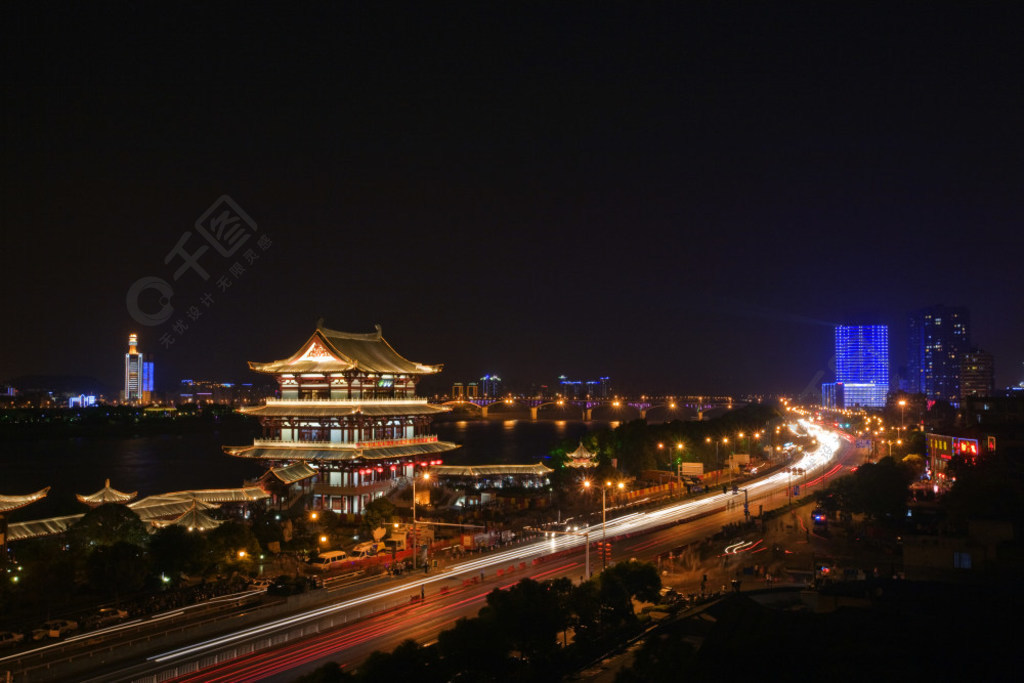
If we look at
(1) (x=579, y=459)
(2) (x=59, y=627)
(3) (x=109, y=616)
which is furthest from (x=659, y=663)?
(1) (x=579, y=459)

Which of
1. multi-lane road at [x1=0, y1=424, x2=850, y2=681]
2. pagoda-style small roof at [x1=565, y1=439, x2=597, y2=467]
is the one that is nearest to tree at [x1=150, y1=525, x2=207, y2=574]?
multi-lane road at [x1=0, y1=424, x2=850, y2=681]

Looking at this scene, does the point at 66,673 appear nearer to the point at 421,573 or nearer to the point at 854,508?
the point at 421,573

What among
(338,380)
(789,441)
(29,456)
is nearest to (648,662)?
(338,380)

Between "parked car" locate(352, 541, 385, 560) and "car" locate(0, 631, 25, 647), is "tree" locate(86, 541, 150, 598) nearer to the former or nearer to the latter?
"car" locate(0, 631, 25, 647)

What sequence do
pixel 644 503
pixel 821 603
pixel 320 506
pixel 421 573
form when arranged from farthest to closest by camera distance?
pixel 644 503, pixel 320 506, pixel 421 573, pixel 821 603

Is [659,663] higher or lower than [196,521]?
higher

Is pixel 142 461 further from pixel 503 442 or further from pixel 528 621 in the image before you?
pixel 528 621

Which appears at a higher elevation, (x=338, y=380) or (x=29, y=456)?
(x=338, y=380)
